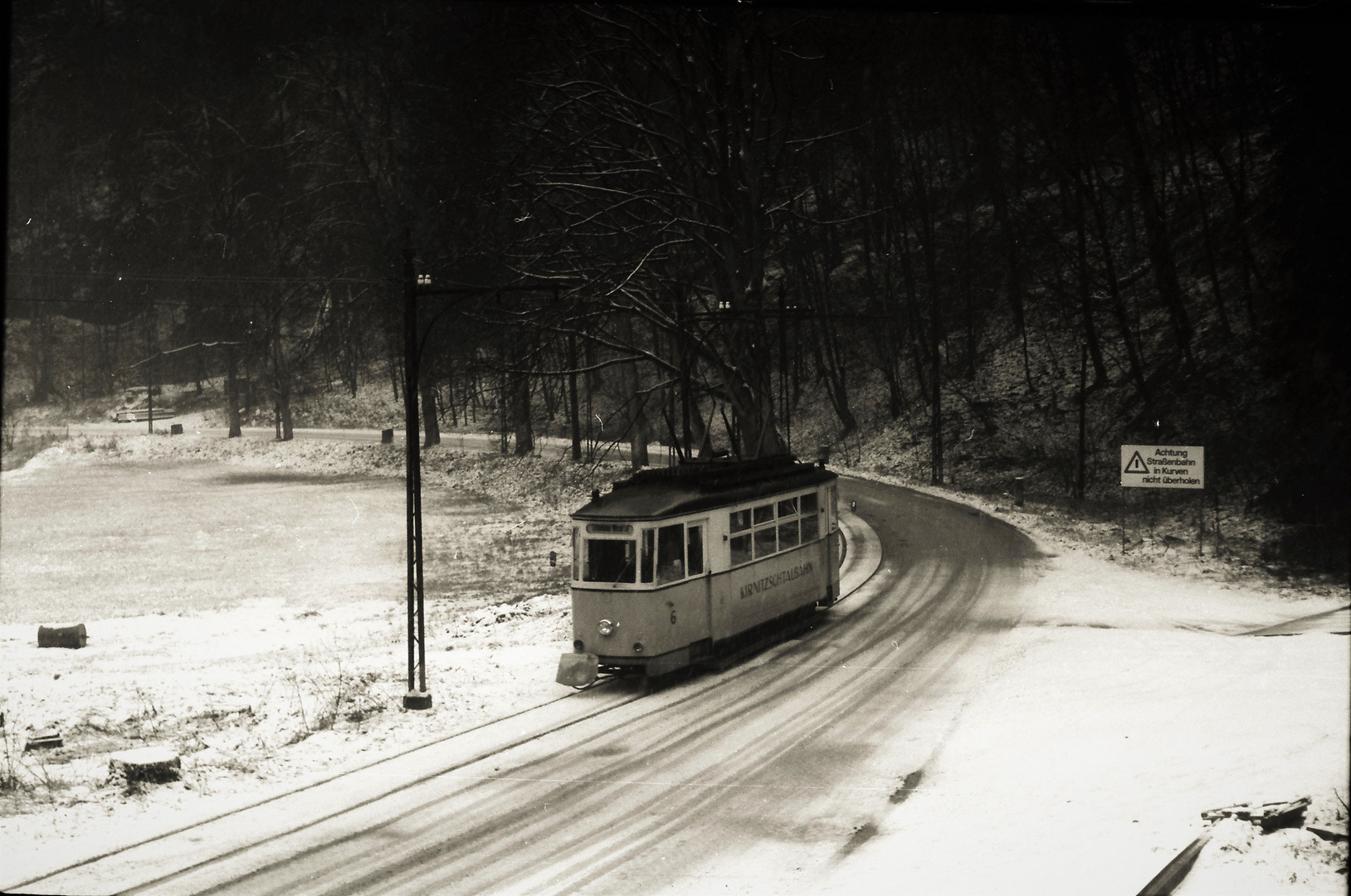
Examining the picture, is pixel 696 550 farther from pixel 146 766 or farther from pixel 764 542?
pixel 146 766

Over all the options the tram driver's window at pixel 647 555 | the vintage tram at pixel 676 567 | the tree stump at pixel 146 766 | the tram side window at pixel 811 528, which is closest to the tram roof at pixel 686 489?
the vintage tram at pixel 676 567

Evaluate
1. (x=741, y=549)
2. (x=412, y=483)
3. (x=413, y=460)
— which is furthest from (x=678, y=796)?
(x=741, y=549)

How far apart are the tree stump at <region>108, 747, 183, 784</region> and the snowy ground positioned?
0.22 metres

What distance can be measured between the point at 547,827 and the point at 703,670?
5.52 m

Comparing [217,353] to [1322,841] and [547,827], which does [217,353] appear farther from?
[1322,841]

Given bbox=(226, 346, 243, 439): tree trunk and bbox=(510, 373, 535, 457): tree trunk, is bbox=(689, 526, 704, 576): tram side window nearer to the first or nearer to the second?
bbox=(510, 373, 535, 457): tree trunk

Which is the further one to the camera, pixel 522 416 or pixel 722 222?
pixel 522 416

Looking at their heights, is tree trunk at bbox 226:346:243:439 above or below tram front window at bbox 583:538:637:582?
above

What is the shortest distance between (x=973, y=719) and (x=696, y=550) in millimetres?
4193

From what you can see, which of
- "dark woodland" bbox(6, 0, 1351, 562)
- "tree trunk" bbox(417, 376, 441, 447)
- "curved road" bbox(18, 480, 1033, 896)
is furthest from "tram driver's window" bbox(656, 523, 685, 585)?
"tree trunk" bbox(417, 376, 441, 447)

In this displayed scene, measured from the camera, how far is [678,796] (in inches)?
396

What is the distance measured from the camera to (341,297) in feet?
119

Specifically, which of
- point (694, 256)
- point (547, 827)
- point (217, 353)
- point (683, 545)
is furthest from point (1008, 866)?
point (217, 353)

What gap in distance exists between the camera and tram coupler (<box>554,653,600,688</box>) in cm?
1380
